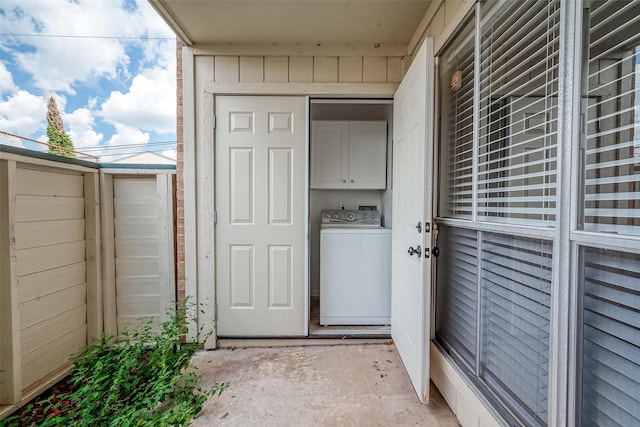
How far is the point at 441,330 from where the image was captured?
181 centimetres

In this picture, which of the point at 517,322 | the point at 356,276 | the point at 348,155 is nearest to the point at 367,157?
the point at 348,155

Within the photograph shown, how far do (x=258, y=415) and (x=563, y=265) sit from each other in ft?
5.54

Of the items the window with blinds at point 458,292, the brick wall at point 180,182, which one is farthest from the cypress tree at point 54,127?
the window with blinds at point 458,292

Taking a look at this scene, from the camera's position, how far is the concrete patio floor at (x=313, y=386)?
153 cm

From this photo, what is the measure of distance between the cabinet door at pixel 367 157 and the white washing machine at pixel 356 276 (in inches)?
27.1

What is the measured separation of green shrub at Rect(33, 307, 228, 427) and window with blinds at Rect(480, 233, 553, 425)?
60.6 inches

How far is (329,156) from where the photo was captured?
295 centimetres

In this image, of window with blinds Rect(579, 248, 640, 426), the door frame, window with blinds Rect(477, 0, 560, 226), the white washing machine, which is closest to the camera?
window with blinds Rect(579, 248, 640, 426)

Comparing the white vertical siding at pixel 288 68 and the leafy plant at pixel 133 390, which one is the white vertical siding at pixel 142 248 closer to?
the leafy plant at pixel 133 390

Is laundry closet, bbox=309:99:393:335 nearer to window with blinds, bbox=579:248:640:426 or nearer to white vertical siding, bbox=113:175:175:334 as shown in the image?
white vertical siding, bbox=113:175:175:334

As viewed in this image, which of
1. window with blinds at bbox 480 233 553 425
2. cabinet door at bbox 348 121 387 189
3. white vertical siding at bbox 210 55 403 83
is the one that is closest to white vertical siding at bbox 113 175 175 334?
white vertical siding at bbox 210 55 403 83

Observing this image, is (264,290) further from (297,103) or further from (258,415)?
(297,103)

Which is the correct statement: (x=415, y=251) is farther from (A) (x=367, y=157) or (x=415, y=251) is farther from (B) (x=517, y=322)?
(A) (x=367, y=157)

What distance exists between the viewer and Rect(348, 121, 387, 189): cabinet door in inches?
115
